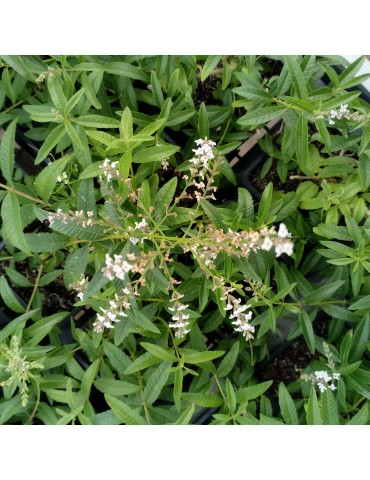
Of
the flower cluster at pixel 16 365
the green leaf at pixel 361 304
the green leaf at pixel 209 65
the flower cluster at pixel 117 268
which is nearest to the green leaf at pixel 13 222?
the flower cluster at pixel 16 365

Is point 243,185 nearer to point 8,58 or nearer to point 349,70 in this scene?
point 349,70

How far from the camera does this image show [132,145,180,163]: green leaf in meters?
1.16

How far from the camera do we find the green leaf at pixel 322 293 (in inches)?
50.9

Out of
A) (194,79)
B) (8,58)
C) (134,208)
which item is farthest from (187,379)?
(8,58)

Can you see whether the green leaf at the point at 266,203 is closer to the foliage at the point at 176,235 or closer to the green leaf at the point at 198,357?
the foliage at the point at 176,235

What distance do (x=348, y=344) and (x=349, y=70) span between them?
2.29ft

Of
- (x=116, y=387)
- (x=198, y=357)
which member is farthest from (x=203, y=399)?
(x=116, y=387)

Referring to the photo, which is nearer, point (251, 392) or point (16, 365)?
point (16, 365)

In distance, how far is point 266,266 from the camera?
1277 mm

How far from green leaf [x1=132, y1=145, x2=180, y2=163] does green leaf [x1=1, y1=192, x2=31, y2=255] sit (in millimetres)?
310

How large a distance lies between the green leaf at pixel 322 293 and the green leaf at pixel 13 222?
73cm

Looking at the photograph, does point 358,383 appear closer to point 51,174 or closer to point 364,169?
point 364,169

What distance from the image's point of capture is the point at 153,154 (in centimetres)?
117

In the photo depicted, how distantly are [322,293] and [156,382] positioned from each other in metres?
0.49
